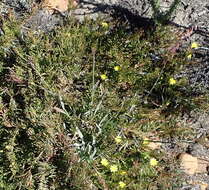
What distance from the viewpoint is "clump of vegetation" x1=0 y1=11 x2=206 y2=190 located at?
3768 mm

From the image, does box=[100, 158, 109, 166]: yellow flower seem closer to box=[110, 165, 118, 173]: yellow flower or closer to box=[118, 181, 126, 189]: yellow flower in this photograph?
box=[110, 165, 118, 173]: yellow flower

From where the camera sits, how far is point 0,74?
425 cm

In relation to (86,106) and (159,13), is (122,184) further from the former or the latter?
(159,13)

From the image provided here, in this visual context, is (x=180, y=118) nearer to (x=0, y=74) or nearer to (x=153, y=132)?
(x=153, y=132)

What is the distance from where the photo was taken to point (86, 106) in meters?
4.00

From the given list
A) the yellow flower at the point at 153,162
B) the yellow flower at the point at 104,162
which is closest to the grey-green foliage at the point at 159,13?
Result: the yellow flower at the point at 153,162

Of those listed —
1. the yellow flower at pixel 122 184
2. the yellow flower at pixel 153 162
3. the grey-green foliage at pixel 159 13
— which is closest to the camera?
the yellow flower at pixel 122 184

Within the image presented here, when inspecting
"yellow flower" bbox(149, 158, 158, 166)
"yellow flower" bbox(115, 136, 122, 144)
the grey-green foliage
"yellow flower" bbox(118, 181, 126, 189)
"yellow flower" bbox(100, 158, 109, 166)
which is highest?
the grey-green foliage

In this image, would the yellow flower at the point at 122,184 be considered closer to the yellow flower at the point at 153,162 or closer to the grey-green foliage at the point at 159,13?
the yellow flower at the point at 153,162

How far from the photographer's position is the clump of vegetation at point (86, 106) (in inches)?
148

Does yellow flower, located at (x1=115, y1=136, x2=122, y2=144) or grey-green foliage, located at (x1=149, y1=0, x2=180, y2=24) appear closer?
yellow flower, located at (x1=115, y1=136, x2=122, y2=144)

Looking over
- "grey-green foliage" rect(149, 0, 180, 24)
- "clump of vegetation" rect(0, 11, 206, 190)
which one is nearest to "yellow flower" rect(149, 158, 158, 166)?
"clump of vegetation" rect(0, 11, 206, 190)

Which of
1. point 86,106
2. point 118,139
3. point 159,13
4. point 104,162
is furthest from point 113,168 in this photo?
point 159,13

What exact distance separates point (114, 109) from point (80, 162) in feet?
1.98
